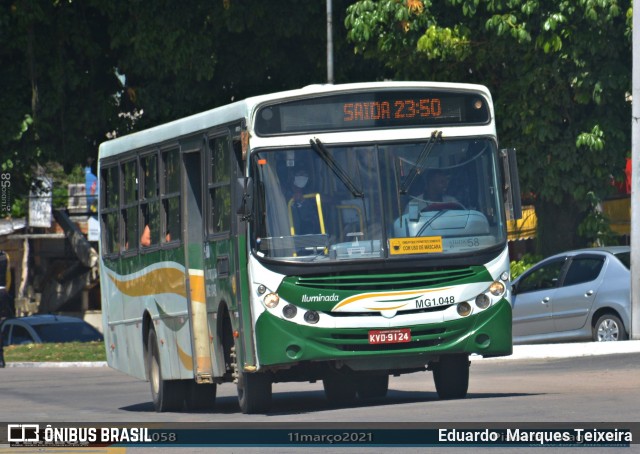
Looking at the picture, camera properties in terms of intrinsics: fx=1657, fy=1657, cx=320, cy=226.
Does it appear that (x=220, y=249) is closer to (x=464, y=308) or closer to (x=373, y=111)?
(x=373, y=111)

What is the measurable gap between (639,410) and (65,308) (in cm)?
4774

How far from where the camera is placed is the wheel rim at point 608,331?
2400 centimetres

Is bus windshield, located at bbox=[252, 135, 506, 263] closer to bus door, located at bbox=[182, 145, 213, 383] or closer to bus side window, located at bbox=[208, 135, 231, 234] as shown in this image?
bus side window, located at bbox=[208, 135, 231, 234]

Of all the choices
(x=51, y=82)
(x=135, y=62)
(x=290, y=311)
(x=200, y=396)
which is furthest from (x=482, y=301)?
(x=51, y=82)

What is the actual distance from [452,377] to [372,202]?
2.21 meters

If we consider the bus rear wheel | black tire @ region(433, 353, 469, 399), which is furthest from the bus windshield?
black tire @ region(433, 353, 469, 399)

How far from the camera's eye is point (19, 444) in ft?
40.5

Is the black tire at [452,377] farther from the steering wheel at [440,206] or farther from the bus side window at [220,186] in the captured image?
the bus side window at [220,186]

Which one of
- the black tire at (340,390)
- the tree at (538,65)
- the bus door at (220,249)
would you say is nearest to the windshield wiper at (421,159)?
the bus door at (220,249)

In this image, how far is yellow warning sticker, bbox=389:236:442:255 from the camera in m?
14.7

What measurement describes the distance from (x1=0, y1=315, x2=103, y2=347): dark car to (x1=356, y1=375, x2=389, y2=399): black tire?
18.2m

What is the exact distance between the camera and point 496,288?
1503 cm

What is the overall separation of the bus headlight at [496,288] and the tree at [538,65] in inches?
479

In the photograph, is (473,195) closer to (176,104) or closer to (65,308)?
(176,104)
